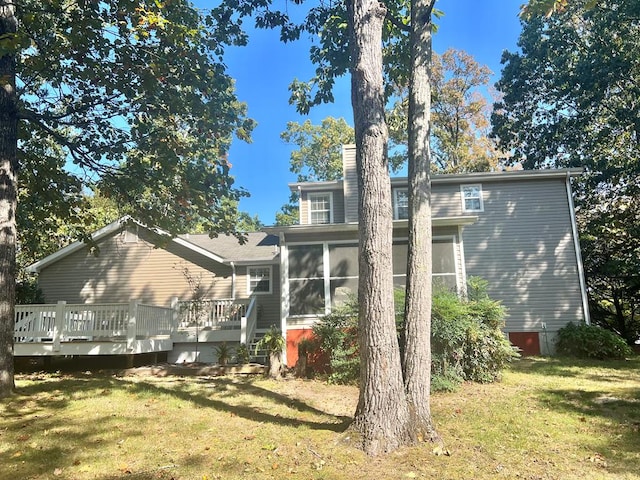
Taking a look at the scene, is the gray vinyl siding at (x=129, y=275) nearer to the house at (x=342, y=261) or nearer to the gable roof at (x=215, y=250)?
the house at (x=342, y=261)

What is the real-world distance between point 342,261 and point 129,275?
8.70 metres

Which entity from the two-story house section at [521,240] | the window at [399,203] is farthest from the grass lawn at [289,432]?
the window at [399,203]

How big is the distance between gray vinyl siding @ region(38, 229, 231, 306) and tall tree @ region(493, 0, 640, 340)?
1450 centimetres

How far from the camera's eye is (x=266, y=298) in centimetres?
1584

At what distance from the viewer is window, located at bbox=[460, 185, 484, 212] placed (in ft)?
50.6

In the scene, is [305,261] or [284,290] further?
[305,261]

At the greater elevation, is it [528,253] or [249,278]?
[528,253]

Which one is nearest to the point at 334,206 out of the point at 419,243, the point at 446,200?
the point at 446,200

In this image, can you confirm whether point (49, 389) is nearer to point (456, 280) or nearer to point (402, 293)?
point (402, 293)

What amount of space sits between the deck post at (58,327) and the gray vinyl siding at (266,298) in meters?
6.07

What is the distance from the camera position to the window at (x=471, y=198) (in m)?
15.4

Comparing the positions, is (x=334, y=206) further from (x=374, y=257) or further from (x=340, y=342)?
(x=374, y=257)

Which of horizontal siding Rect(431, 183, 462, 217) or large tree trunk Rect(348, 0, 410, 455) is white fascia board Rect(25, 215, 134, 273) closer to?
horizontal siding Rect(431, 183, 462, 217)

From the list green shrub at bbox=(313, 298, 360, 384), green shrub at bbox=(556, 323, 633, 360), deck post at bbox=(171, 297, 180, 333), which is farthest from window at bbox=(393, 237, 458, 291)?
deck post at bbox=(171, 297, 180, 333)
